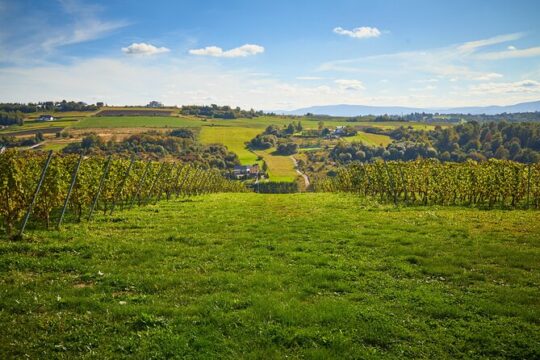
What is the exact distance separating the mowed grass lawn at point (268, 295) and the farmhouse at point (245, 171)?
398 ft

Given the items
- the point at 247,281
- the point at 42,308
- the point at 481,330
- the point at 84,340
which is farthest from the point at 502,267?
the point at 42,308

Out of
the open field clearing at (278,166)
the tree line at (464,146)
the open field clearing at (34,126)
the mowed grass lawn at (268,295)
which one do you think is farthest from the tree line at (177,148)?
the mowed grass lawn at (268,295)

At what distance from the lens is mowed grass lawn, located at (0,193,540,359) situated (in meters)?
8.41

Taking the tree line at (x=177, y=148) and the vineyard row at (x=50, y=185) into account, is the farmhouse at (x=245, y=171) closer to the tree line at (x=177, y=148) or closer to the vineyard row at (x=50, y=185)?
the tree line at (x=177, y=148)

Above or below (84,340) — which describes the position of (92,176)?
above

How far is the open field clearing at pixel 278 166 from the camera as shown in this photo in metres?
143

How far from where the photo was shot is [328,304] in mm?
10469

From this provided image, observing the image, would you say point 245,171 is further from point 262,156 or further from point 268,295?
point 268,295

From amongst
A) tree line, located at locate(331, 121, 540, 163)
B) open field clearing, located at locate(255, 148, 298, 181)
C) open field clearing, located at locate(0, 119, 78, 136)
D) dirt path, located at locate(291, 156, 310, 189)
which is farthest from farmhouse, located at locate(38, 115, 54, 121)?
tree line, located at locate(331, 121, 540, 163)

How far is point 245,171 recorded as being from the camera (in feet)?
479

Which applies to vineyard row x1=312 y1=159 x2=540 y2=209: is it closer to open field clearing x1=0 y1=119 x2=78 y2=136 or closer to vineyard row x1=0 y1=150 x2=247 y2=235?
vineyard row x1=0 y1=150 x2=247 y2=235

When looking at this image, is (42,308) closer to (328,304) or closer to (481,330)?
(328,304)

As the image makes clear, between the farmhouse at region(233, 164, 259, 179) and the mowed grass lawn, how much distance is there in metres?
121

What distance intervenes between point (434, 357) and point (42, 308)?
9542mm
